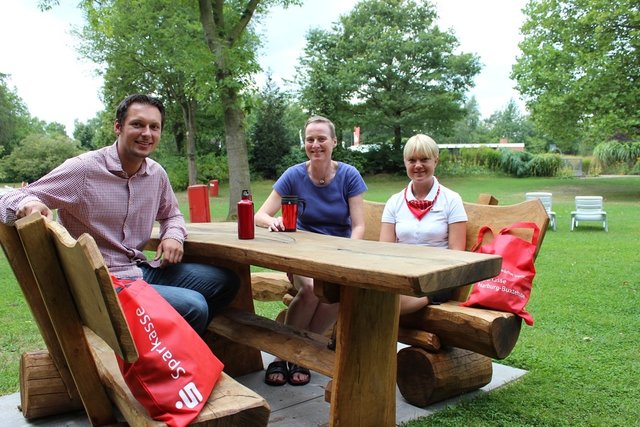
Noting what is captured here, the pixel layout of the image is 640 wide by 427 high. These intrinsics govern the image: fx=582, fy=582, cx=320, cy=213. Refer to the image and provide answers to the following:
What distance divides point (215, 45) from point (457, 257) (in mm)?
11001

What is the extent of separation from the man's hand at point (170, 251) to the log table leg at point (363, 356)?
3.14 feet

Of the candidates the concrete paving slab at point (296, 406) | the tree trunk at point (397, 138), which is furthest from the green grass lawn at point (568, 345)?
the tree trunk at point (397, 138)

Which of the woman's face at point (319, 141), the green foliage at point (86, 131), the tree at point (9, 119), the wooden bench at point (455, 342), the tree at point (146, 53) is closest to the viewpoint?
the wooden bench at point (455, 342)

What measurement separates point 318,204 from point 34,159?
30002 mm

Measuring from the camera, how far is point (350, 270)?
2119mm

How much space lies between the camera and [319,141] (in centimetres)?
342

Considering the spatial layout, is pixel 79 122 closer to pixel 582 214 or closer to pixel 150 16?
pixel 150 16

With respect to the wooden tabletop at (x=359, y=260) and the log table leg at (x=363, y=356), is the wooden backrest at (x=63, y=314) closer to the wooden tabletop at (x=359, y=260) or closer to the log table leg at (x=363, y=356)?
the wooden tabletop at (x=359, y=260)

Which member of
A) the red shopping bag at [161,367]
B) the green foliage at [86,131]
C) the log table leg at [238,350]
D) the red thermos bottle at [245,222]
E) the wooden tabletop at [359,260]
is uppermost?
the green foliage at [86,131]

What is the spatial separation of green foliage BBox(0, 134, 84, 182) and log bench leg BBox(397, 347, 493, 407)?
26.7 meters

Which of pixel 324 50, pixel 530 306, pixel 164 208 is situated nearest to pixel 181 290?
pixel 164 208

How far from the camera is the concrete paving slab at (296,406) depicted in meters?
2.85

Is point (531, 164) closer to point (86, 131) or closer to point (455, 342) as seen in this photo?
point (455, 342)

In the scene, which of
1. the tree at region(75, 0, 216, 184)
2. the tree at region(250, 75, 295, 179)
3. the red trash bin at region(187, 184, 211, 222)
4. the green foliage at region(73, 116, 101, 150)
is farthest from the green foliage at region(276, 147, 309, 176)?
the green foliage at region(73, 116, 101, 150)
